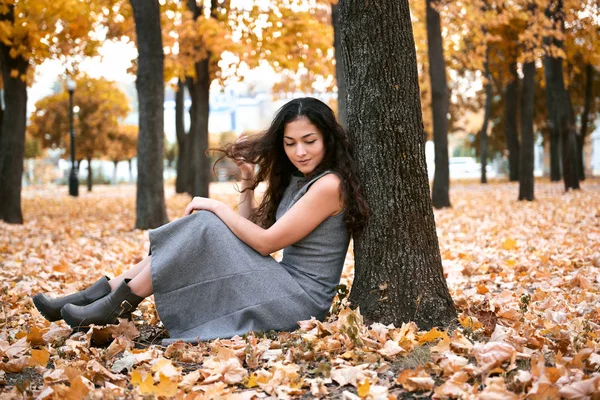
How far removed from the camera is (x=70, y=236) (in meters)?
10.1

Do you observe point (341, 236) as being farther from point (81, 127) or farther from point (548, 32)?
point (81, 127)

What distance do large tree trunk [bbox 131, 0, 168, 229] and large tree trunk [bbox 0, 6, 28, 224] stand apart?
11.2 ft

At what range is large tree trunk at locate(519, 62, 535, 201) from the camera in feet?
48.3

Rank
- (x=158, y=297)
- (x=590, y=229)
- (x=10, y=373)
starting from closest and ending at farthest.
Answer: (x=10, y=373), (x=158, y=297), (x=590, y=229)

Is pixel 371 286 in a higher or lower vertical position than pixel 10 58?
lower

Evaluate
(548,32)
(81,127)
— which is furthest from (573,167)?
(81,127)

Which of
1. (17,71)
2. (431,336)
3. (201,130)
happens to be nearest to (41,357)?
(431,336)

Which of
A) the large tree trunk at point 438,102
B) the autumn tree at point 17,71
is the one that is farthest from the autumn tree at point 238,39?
the autumn tree at point 17,71

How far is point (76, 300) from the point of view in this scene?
3895 millimetres

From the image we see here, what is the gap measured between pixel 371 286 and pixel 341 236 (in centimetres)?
35

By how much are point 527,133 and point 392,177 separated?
1196 cm

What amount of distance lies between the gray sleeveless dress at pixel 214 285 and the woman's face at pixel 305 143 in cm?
62

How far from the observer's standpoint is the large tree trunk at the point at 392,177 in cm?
378

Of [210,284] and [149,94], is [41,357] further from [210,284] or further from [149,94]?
[149,94]
